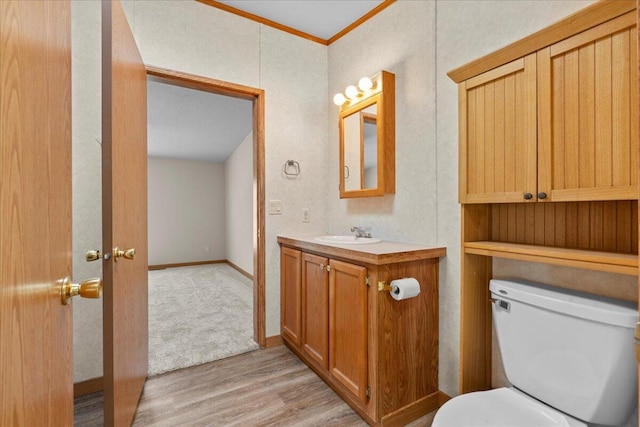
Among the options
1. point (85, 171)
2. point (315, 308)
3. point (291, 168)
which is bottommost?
A: point (315, 308)

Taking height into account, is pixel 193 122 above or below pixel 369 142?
above

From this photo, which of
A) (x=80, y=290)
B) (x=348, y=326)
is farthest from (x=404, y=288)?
(x=80, y=290)

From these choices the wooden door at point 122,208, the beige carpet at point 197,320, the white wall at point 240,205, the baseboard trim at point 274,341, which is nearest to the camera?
the wooden door at point 122,208

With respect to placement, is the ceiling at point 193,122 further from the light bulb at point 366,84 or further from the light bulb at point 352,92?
the light bulb at point 366,84

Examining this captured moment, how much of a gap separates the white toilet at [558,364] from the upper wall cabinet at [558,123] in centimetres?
39

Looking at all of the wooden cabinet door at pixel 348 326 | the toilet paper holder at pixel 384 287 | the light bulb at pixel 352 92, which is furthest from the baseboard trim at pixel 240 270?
the toilet paper holder at pixel 384 287

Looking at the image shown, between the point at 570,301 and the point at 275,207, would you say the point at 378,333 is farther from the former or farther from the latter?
the point at 275,207

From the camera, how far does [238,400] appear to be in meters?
1.84

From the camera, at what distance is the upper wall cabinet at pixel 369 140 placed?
2082 millimetres

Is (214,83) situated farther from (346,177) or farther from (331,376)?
A: (331,376)

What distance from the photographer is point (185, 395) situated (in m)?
1.89

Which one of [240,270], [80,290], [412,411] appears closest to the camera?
→ [80,290]

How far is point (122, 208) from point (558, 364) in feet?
6.01

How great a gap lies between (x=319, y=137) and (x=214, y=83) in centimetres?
92
